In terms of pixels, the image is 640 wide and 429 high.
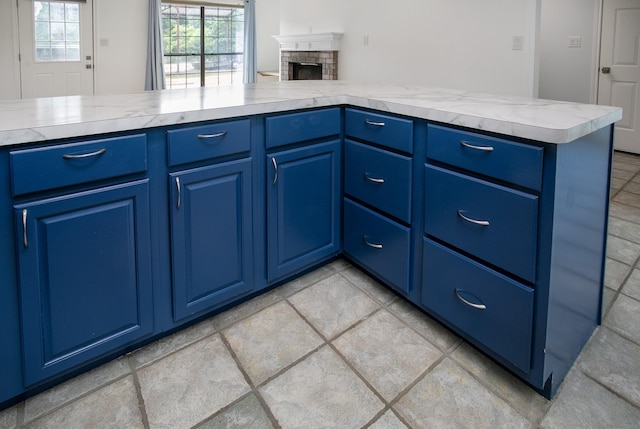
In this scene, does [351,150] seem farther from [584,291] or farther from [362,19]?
Result: [362,19]

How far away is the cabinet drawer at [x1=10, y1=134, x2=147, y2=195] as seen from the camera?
45.9 inches

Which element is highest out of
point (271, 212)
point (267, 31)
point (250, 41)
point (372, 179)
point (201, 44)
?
point (267, 31)

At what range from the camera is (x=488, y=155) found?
4.44ft

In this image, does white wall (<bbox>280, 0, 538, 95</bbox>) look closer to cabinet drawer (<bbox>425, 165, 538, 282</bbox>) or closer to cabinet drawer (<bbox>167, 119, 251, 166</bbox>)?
cabinet drawer (<bbox>425, 165, 538, 282</bbox>)

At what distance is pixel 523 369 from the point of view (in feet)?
4.46

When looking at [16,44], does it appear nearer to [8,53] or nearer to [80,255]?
[8,53]

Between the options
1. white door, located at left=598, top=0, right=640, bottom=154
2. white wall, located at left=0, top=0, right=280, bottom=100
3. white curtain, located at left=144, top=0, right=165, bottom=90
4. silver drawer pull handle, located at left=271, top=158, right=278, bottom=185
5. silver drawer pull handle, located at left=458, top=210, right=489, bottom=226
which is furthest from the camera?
white curtain, located at left=144, top=0, right=165, bottom=90

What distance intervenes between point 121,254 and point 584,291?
1.56 metres

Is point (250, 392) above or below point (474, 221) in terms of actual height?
below

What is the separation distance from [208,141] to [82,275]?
0.59 meters

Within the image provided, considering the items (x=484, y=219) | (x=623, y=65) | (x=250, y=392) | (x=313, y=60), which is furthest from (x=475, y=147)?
(x=313, y=60)

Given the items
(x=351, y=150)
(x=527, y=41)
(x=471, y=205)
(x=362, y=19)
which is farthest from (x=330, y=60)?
(x=471, y=205)

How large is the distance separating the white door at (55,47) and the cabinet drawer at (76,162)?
5655 millimetres

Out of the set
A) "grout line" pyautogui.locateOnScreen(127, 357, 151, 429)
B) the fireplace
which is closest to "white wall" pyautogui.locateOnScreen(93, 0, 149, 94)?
the fireplace
